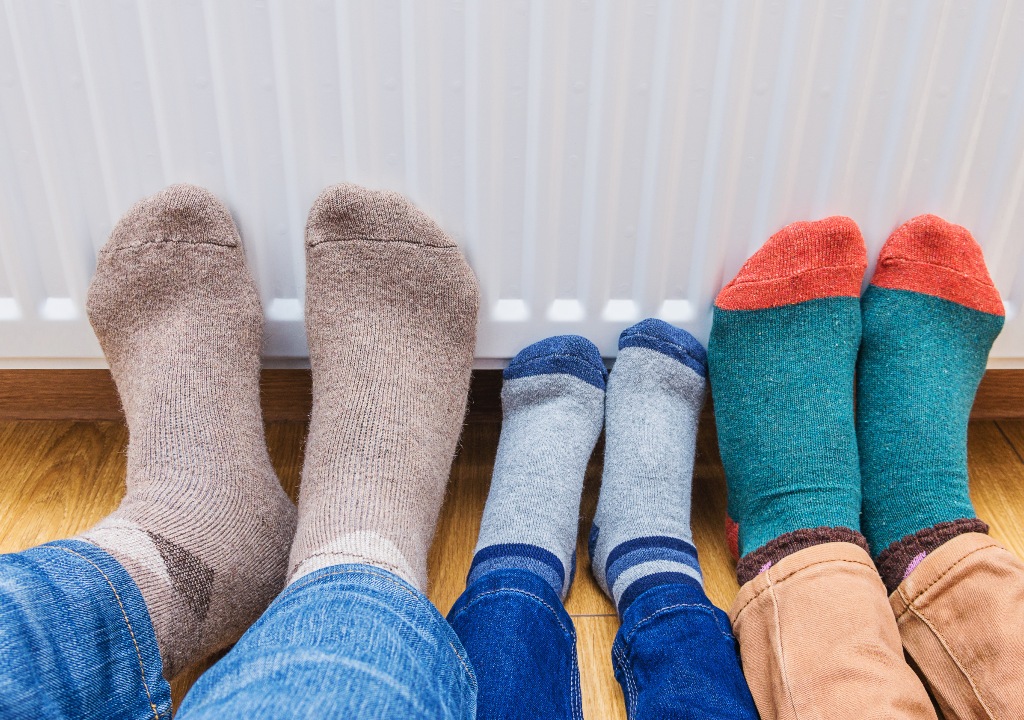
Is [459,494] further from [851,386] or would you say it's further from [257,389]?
[851,386]

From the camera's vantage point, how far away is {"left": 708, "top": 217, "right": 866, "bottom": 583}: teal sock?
0.67 meters

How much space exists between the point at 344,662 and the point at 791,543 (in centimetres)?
42

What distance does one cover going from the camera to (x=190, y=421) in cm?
65

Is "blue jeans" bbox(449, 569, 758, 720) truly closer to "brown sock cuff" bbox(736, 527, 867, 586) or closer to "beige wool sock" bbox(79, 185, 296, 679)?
"brown sock cuff" bbox(736, 527, 867, 586)

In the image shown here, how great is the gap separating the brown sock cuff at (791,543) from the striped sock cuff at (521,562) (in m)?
0.17

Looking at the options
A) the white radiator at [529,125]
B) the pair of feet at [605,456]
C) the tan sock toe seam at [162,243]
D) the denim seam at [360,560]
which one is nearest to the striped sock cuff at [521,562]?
the pair of feet at [605,456]

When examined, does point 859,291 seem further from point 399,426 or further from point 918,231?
point 399,426

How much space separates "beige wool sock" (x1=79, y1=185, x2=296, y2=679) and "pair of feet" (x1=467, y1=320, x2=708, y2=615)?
21cm

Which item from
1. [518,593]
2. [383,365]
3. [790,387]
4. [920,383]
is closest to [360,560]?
[518,593]

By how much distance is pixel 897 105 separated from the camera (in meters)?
0.60

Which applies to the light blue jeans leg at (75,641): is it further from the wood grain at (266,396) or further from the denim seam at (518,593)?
the wood grain at (266,396)

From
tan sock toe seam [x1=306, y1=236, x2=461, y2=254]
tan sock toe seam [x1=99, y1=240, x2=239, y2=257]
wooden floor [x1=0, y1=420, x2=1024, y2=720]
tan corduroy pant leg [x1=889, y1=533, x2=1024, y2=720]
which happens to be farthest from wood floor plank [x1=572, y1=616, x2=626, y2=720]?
tan sock toe seam [x1=99, y1=240, x2=239, y2=257]

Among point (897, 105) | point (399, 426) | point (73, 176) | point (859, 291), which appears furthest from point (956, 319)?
point (73, 176)

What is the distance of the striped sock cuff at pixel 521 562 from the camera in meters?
0.64
